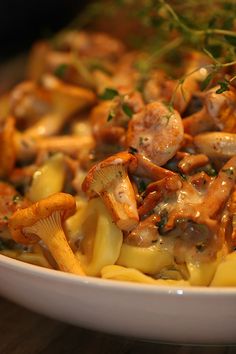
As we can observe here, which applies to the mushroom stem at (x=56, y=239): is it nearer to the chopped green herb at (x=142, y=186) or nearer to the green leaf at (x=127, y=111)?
the chopped green herb at (x=142, y=186)

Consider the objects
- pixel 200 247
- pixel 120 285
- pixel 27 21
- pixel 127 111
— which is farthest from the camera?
pixel 27 21

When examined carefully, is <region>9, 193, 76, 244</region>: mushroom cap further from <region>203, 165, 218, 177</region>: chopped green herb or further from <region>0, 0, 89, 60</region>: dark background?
<region>0, 0, 89, 60</region>: dark background

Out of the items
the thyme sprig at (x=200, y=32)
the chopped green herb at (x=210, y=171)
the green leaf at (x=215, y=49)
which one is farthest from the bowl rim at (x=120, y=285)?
the green leaf at (x=215, y=49)

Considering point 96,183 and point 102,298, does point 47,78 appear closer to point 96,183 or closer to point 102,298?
point 96,183

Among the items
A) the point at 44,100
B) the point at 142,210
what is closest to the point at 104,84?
the point at 44,100

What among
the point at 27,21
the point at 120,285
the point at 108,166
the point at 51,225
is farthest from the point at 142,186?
the point at 27,21

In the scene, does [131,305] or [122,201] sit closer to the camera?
[131,305]

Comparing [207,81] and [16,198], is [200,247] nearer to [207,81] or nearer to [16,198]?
[207,81]
